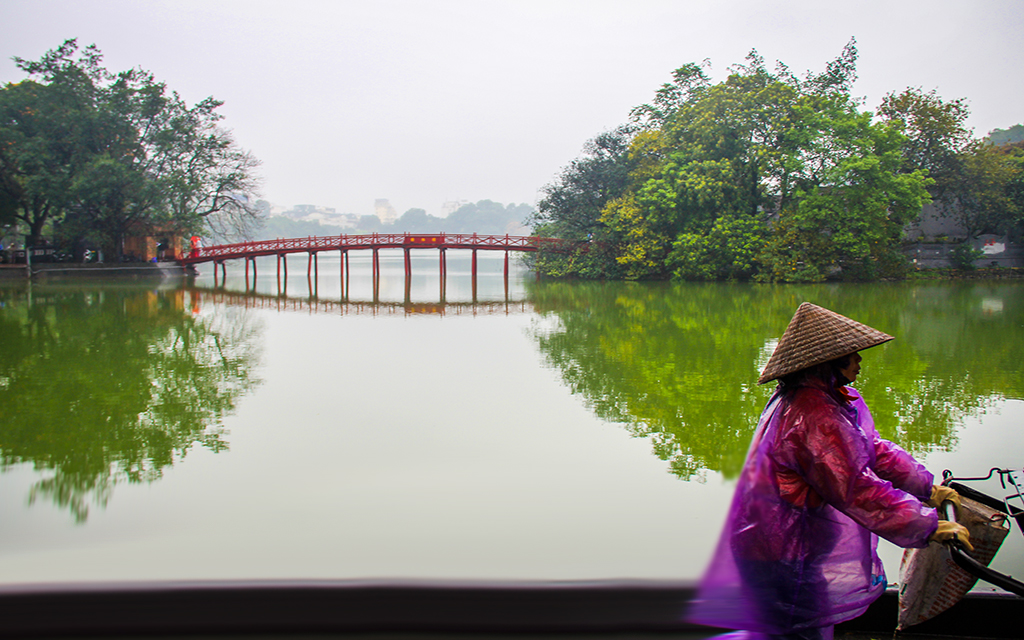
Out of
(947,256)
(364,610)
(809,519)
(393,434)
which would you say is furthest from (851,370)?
(947,256)

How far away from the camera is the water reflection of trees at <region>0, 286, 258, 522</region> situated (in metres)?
4.41

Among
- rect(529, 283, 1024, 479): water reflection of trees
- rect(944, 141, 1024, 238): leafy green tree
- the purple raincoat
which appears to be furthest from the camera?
rect(944, 141, 1024, 238): leafy green tree

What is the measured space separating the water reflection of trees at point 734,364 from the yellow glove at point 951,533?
1.68ft

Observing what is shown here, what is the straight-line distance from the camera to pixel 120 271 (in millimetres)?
28312

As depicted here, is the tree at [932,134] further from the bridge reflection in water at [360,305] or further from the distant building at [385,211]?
the distant building at [385,211]

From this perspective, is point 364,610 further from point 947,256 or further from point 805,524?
point 947,256

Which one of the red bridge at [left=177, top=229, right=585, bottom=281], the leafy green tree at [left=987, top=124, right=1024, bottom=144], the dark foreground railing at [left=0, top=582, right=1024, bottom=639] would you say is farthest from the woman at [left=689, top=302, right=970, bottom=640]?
the leafy green tree at [left=987, top=124, right=1024, bottom=144]

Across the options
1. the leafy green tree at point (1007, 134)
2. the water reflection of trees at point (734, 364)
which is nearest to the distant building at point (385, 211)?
the leafy green tree at point (1007, 134)

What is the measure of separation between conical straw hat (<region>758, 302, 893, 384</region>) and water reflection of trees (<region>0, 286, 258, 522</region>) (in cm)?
360

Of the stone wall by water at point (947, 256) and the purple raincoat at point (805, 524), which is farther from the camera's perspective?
the stone wall by water at point (947, 256)

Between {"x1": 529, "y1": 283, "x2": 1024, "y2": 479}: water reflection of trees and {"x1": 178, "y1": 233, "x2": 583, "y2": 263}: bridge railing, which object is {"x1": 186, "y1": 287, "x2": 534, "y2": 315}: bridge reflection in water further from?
{"x1": 178, "y1": 233, "x2": 583, "y2": 263}: bridge railing

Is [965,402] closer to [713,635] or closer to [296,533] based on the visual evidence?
[713,635]

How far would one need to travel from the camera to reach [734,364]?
7.81 m

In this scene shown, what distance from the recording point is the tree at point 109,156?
82.4ft
